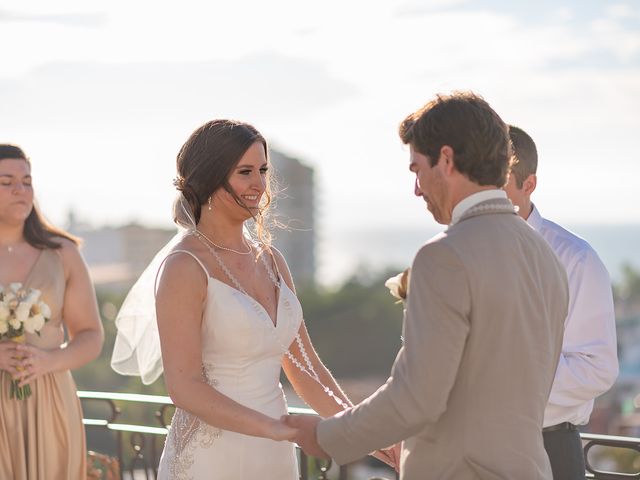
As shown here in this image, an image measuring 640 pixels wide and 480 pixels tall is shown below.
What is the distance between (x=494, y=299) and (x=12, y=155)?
284cm

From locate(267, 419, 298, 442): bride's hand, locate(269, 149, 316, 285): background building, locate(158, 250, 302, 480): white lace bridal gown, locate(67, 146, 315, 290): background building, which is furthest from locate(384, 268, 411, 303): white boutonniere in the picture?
locate(269, 149, 316, 285): background building

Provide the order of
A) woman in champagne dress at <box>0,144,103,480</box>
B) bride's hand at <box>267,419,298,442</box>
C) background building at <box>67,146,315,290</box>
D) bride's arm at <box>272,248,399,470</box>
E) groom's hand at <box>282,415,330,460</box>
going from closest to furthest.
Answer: groom's hand at <box>282,415,330,460</box> < bride's hand at <box>267,419,298,442</box> < bride's arm at <box>272,248,399,470</box> < woman in champagne dress at <box>0,144,103,480</box> < background building at <box>67,146,315,290</box>


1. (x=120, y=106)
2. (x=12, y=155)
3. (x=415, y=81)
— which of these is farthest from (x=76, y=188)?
(x=12, y=155)

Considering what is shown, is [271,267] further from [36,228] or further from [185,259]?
[36,228]

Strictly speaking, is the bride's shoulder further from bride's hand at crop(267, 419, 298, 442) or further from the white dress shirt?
the white dress shirt

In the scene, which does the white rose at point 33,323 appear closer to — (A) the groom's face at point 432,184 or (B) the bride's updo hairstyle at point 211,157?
(B) the bride's updo hairstyle at point 211,157

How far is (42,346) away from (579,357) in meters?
2.48

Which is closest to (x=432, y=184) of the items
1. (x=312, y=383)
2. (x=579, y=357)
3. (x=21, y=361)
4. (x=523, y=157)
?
(x=523, y=157)

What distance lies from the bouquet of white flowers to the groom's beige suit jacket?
2071 mm

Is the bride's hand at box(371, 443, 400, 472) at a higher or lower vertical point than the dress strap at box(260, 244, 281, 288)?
lower

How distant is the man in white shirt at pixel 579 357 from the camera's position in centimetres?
341

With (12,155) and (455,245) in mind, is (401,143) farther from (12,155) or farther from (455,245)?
(12,155)

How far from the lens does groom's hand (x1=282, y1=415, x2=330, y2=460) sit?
3105 millimetres

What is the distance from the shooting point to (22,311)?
4312 millimetres
